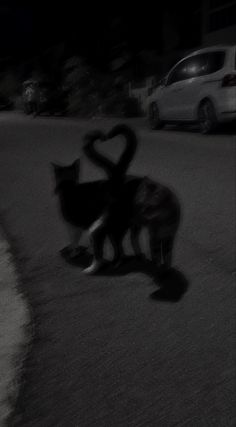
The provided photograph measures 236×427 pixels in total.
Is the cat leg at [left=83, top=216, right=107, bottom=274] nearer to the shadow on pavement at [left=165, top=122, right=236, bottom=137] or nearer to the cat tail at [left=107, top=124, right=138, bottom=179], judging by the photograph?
the cat tail at [left=107, top=124, right=138, bottom=179]

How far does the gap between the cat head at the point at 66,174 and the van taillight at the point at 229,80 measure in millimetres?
11519

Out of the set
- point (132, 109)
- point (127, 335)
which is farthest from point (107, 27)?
point (127, 335)

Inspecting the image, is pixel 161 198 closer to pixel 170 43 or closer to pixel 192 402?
pixel 192 402

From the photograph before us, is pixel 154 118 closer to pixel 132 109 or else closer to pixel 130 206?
pixel 132 109

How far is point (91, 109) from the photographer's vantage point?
2111cm

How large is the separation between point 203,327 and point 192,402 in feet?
2.45

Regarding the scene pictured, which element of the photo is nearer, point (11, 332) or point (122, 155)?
point (122, 155)

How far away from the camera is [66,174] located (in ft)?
4.21

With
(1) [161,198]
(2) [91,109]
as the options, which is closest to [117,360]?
(1) [161,198]

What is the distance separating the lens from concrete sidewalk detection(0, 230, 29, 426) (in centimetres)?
252

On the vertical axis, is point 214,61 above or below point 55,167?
below

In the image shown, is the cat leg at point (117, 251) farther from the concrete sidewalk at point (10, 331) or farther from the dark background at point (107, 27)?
the dark background at point (107, 27)

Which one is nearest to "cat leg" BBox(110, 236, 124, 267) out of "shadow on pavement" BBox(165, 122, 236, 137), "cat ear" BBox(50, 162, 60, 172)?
"cat ear" BBox(50, 162, 60, 172)

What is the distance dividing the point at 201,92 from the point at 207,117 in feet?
1.74
